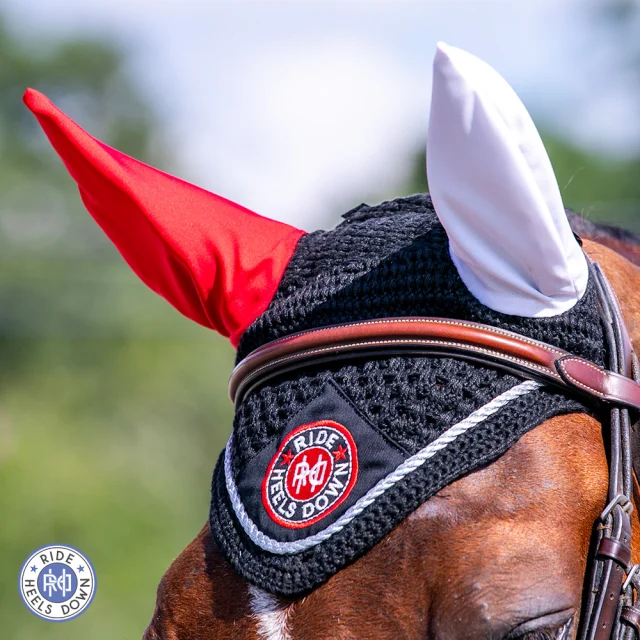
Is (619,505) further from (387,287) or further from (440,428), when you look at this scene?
(387,287)

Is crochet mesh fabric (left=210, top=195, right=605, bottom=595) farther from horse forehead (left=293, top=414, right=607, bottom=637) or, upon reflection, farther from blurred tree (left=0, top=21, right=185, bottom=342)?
blurred tree (left=0, top=21, right=185, bottom=342)

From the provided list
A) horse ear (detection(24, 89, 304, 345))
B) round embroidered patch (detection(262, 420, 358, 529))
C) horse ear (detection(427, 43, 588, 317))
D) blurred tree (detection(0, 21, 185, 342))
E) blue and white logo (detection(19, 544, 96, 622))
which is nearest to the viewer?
horse ear (detection(427, 43, 588, 317))

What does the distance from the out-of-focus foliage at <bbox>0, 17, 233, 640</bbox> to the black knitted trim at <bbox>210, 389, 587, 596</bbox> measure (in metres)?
7.13

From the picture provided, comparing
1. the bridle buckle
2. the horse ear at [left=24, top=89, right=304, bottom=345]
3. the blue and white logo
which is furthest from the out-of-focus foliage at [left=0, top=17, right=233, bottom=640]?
the bridle buckle

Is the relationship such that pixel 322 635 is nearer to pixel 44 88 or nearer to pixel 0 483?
pixel 0 483

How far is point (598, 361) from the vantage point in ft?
5.17

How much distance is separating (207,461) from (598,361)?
10.2 metres

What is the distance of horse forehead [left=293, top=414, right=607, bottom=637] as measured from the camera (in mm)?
1345

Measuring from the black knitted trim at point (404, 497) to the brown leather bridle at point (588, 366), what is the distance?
7 cm

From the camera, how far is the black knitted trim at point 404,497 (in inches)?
57.0

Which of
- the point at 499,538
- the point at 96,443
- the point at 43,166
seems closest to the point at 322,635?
the point at 499,538

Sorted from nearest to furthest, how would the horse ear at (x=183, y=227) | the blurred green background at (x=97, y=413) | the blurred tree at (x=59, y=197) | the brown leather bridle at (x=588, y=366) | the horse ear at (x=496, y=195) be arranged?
the horse ear at (x=496, y=195) → the brown leather bridle at (x=588, y=366) → the horse ear at (x=183, y=227) → the blurred green background at (x=97, y=413) → the blurred tree at (x=59, y=197)

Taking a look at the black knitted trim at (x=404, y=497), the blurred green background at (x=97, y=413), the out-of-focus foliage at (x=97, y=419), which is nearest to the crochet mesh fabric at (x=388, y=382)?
the black knitted trim at (x=404, y=497)

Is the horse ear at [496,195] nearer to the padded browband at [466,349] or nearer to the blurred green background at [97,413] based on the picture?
the padded browband at [466,349]
